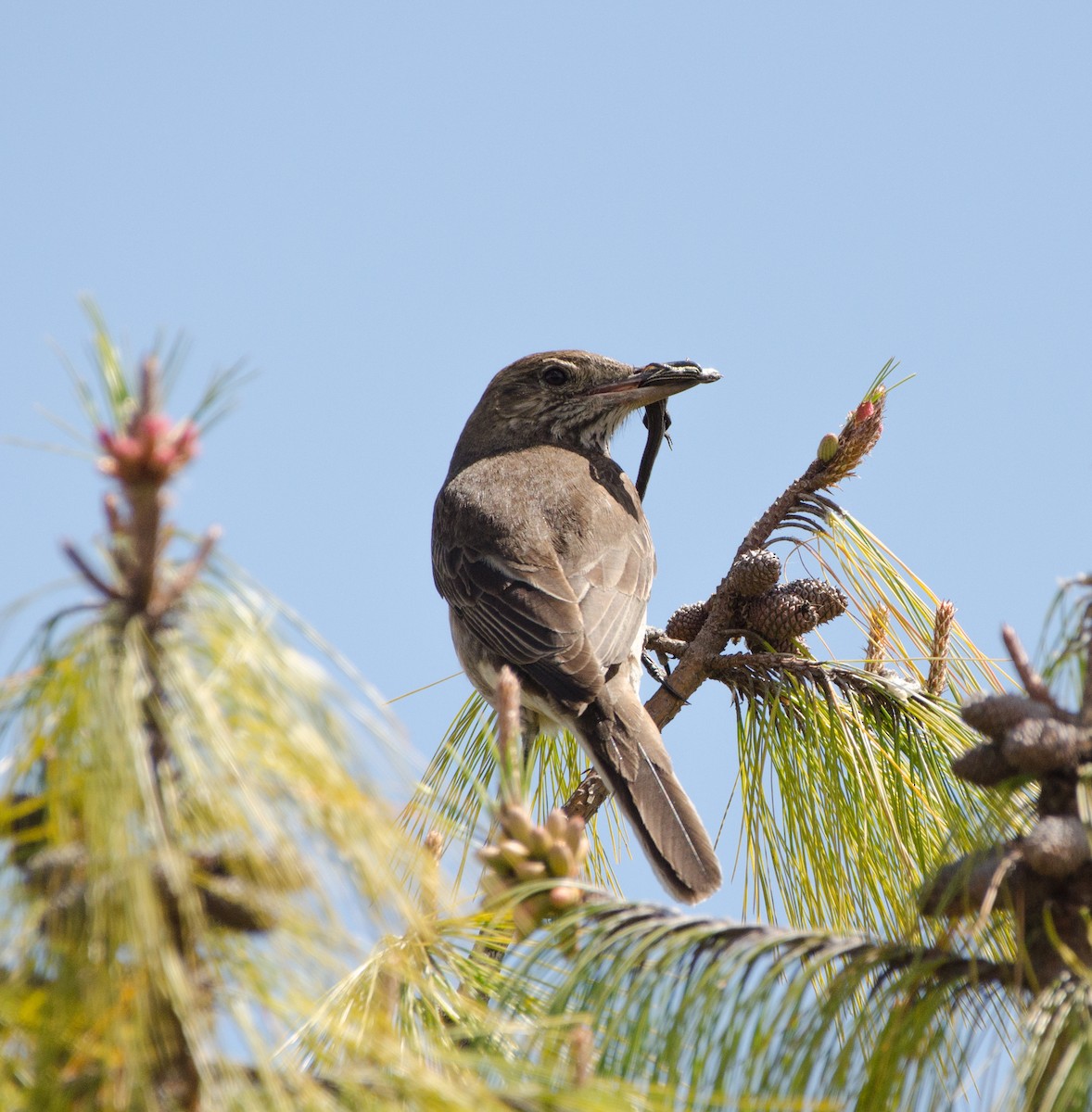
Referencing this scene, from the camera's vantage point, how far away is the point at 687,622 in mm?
4012

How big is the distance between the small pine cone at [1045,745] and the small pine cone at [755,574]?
2.04m

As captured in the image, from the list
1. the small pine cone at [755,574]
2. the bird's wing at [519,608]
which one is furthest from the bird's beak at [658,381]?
the small pine cone at [755,574]

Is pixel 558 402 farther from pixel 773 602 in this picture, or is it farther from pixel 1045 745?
pixel 1045 745

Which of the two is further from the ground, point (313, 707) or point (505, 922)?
point (313, 707)

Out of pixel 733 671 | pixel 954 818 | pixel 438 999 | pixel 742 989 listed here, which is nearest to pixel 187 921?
pixel 438 999

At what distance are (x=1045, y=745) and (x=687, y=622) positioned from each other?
2.41 metres

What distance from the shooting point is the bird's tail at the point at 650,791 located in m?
3.56

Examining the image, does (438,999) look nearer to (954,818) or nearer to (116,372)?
(116,372)

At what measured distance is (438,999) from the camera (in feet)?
6.01

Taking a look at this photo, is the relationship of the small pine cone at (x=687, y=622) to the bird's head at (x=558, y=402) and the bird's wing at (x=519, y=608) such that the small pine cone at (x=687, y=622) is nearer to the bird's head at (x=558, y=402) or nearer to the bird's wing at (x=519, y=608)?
the bird's wing at (x=519, y=608)

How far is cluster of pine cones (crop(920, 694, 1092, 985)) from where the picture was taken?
1563 mm

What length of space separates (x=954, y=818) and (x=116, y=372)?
2.18 m

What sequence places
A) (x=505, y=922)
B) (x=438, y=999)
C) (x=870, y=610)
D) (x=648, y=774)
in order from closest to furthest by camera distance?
(x=438, y=999) → (x=505, y=922) → (x=870, y=610) → (x=648, y=774)

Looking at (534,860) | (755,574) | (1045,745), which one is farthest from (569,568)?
(1045,745)
